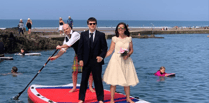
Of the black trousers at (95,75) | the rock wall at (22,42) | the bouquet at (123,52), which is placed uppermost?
the bouquet at (123,52)

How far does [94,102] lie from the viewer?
10852 millimetres

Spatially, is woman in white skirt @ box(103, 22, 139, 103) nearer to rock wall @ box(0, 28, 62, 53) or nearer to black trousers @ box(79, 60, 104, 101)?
black trousers @ box(79, 60, 104, 101)

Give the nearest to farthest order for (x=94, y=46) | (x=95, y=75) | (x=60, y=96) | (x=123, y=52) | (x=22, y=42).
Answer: (x=123, y=52) → (x=94, y=46) → (x=95, y=75) → (x=60, y=96) → (x=22, y=42)

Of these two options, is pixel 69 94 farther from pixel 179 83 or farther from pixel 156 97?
pixel 179 83

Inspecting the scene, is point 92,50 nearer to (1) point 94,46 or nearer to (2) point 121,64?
(1) point 94,46

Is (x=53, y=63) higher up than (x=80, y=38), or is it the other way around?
(x=80, y=38)

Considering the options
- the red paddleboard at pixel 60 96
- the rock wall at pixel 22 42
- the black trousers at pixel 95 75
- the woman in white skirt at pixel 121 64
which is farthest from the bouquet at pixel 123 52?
the rock wall at pixel 22 42

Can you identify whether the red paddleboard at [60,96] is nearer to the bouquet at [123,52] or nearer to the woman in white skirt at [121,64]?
the woman in white skirt at [121,64]

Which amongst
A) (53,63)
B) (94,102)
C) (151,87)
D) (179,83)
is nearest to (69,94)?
(94,102)

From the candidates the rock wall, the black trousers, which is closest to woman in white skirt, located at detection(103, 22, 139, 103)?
the black trousers

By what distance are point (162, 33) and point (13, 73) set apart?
73261 mm

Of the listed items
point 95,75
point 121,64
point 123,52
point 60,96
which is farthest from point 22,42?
point 123,52

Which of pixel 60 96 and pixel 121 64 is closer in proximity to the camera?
pixel 121 64

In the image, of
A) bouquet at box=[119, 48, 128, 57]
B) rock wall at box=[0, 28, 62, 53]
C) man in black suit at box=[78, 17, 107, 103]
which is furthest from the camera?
rock wall at box=[0, 28, 62, 53]
